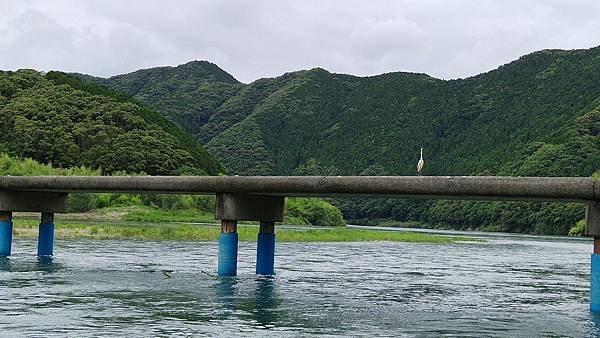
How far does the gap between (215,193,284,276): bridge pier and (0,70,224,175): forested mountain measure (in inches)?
3860

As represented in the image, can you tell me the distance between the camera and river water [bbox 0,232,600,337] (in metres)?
23.7

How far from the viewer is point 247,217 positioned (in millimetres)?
35750

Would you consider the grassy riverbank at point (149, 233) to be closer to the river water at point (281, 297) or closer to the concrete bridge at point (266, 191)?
the river water at point (281, 297)

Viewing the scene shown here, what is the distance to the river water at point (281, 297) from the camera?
933 inches

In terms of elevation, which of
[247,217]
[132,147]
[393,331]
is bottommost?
[393,331]

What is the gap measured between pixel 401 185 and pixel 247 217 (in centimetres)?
824

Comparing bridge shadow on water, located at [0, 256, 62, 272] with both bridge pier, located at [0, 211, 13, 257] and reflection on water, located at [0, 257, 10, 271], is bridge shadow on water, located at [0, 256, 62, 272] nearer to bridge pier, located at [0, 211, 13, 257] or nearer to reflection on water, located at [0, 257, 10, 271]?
reflection on water, located at [0, 257, 10, 271]

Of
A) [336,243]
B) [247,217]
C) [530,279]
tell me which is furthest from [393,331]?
[336,243]

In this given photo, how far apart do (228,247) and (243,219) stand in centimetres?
148

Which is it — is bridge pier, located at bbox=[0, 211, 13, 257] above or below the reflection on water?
above

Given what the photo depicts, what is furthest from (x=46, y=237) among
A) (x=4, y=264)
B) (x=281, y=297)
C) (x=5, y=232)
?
(x=281, y=297)

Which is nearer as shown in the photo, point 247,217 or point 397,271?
point 247,217

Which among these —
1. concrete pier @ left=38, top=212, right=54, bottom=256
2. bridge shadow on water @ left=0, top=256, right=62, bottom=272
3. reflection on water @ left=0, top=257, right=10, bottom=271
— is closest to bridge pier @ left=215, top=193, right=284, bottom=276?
bridge shadow on water @ left=0, top=256, right=62, bottom=272

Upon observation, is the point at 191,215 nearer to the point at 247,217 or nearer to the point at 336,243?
the point at 336,243
